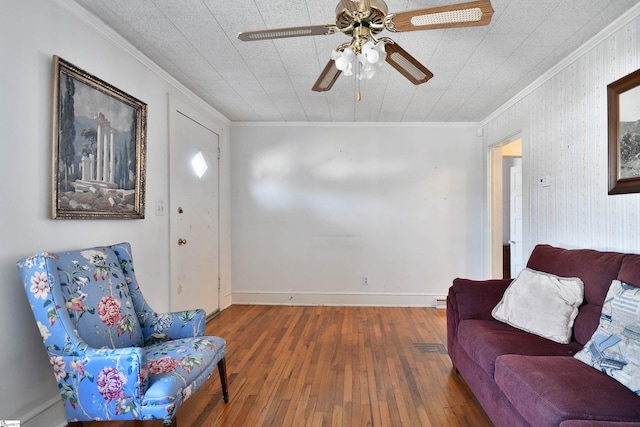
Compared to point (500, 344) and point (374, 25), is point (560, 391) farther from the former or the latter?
point (374, 25)

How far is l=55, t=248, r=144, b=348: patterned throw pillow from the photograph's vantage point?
5.16 ft

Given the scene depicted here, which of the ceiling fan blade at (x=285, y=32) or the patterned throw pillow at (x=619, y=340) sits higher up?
the ceiling fan blade at (x=285, y=32)

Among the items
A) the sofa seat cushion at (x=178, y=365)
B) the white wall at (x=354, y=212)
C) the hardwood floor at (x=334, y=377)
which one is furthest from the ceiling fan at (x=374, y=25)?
the white wall at (x=354, y=212)

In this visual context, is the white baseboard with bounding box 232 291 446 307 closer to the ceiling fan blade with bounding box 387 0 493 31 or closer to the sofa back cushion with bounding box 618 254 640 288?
the sofa back cushion with bounding box 618 254 640 288

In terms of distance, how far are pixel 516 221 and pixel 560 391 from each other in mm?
3351

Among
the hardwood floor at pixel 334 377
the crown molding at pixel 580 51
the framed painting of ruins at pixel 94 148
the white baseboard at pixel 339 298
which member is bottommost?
the hardwood floor at pixel 334 377

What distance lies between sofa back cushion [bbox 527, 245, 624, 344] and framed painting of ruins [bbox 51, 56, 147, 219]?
2986mm

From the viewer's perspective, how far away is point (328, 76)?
6.53ft

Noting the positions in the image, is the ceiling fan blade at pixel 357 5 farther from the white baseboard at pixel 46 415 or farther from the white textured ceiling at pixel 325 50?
the white baseboard at pixel 46 415

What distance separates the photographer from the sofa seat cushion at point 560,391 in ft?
3.91

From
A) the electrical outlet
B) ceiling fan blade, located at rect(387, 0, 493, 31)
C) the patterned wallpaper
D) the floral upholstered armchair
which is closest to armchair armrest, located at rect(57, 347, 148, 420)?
the floral upholstered armchair

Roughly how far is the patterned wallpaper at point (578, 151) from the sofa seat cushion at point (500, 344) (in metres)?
0.84

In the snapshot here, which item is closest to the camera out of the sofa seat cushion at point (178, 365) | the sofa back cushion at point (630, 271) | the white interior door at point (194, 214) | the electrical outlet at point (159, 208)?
the sofa seat cushion at point (178, 365)

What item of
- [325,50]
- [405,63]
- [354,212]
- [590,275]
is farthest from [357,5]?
[354,212]
